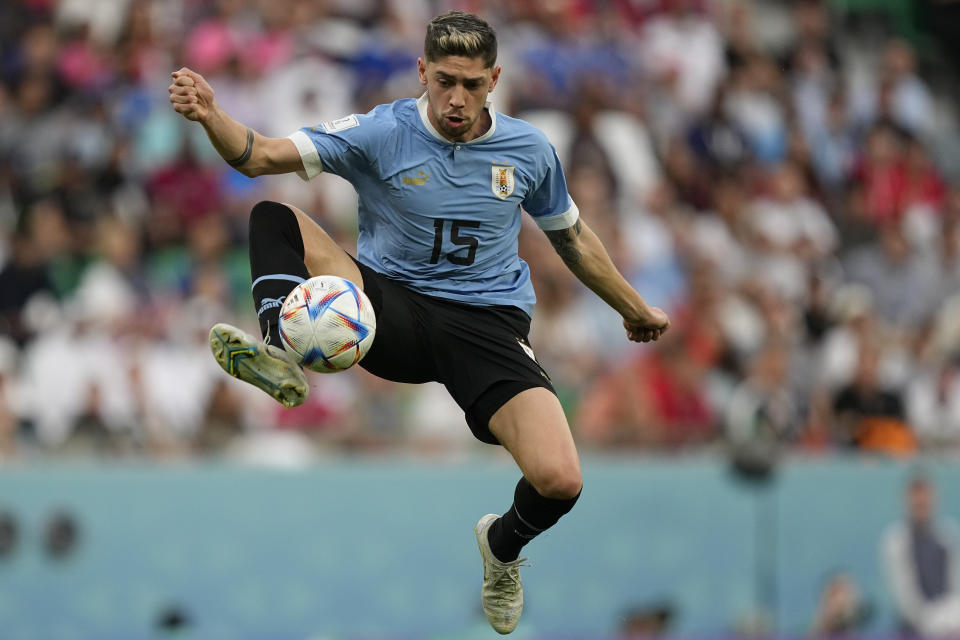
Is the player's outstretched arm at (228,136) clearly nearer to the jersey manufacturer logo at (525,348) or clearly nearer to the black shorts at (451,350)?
the black shorts at (451,350)

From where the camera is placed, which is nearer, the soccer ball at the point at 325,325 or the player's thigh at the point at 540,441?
the soccer ball at the point at 325,325

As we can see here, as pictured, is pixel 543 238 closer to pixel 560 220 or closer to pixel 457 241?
pixel 560 220

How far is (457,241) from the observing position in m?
7.14

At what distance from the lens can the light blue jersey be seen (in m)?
6.96

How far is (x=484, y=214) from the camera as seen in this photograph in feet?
23.4

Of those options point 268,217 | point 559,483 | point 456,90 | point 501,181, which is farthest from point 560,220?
point 268,217

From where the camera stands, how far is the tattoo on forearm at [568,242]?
24.8ft

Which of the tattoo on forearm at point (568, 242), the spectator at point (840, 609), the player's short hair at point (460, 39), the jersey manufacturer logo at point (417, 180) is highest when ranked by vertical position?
the player's short hair at point (460, 39)

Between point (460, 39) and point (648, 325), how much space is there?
6.24ft

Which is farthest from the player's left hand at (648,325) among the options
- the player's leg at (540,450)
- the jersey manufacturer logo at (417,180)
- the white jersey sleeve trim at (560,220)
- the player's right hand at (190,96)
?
the player's right hand at (190,96)

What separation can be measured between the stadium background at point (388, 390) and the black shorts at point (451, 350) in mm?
4664

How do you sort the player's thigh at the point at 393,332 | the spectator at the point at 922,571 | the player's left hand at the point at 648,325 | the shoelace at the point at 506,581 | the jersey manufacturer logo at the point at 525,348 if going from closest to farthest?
1. the player's thigh at the point at 393,332
2. the jersey manufacturer logo at the point at 525,348
3. the shoelace at the point at 506,581
4. the player's left hand at the point at 648,325
5. the spectator at the point at 922,571

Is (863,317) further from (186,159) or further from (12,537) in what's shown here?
(12,537)

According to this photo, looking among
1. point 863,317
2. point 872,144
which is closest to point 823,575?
point 863,317
